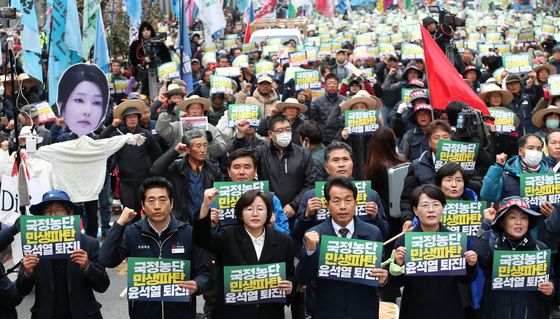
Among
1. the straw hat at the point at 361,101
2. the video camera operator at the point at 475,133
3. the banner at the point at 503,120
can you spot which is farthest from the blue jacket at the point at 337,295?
the banner at the point at 503,120

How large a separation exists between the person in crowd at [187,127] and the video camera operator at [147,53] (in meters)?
5.31

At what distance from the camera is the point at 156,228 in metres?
6.20

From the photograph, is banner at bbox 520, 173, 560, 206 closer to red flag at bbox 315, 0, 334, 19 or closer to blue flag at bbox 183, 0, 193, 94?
blue flag at bbox 183, 0, 193, 94

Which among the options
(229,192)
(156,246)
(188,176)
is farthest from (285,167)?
(156,246)

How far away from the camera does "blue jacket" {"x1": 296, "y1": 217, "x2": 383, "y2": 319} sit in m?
5.91

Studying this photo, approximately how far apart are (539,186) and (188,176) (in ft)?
9.82

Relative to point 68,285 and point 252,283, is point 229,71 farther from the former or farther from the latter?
point 252,283

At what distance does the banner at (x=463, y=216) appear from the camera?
22.0 feet

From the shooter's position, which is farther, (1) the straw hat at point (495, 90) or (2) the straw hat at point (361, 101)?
(1) the straw hat at point (495, 90)

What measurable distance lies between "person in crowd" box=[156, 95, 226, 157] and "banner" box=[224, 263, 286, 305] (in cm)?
362

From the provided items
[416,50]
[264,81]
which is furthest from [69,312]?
[416,50]

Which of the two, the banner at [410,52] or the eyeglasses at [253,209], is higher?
the banner at [410,52]

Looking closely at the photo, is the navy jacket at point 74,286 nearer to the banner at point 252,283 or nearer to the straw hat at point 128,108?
the banner at point 252,283

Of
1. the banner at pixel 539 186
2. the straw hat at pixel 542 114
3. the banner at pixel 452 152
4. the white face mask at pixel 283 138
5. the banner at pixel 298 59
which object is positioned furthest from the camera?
the banner at pixel 298 59
